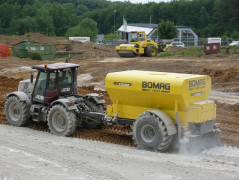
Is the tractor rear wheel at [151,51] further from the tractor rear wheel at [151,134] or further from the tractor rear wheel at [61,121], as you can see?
the tractor rear wheel at [151,134]

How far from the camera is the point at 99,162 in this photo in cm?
1060

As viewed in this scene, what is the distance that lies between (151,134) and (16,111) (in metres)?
4.82

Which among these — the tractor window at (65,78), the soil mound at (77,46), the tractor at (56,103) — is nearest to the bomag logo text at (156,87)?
the tractor at (56,103)

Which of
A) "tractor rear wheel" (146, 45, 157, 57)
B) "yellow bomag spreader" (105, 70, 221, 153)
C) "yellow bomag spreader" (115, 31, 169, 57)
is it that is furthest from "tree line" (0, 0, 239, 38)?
"yellow bomag spreader" (105, 70, 221, 153)

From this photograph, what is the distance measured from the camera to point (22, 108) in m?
14.0

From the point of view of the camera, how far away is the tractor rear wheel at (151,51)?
3866cm

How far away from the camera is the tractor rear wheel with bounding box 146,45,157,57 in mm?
38662

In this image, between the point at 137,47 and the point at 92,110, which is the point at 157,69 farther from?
the point at 92,110

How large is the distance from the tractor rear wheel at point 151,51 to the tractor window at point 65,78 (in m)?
25.0

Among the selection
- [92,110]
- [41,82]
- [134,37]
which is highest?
[134,37]

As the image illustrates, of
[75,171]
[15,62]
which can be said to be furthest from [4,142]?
[15,62]

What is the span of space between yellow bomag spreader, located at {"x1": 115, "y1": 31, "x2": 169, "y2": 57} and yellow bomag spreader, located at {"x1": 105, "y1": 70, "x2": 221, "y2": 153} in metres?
25.8

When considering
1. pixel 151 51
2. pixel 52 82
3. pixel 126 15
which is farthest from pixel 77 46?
pixel 126 15

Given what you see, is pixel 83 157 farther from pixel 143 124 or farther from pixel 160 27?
pixel 160 27
